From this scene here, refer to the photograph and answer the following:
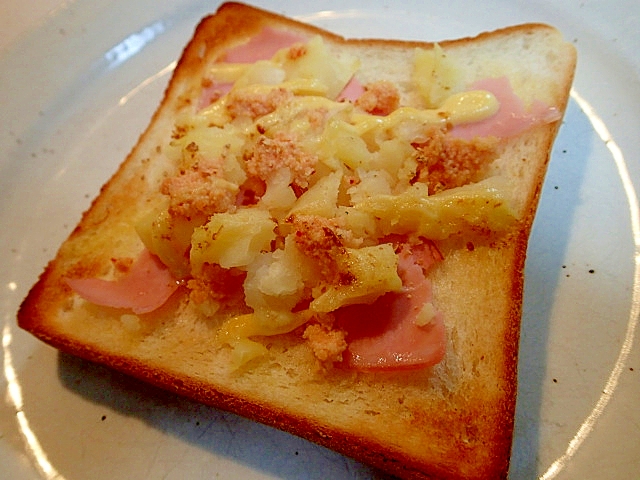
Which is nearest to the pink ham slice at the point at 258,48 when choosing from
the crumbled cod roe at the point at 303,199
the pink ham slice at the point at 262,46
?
the pink ham slice at the point at 262,46

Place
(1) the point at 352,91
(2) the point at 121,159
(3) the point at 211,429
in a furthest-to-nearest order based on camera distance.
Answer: (2) the point at 121,159 → (1) the point at 352,91 → (3) the point at 211,429

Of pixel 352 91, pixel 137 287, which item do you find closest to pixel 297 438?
pixel 137 287

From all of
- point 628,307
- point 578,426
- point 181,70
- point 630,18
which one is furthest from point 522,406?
point 181,70

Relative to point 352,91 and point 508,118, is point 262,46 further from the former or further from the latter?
point 508,118

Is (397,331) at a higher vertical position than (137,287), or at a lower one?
lower

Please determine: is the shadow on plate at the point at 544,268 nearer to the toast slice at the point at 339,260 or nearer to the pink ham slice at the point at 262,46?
Result: the toast slice at the point at 339,260

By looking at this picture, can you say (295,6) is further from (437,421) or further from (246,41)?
(437,421)

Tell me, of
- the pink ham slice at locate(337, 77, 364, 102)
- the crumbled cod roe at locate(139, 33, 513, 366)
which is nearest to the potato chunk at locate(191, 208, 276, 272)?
the crumbled cod roe at locate(139, 33, 513, 366)
